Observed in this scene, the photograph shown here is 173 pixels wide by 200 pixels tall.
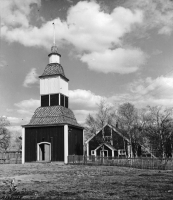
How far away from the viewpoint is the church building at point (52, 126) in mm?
32812

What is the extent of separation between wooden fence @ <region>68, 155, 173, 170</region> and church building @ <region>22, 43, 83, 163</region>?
68.8 inches

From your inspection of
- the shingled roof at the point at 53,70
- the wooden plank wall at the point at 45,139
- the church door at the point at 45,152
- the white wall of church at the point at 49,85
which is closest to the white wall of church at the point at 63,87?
the white wall of church at the point at 49,85

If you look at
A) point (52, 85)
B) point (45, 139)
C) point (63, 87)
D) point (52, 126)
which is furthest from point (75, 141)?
point (52, 85)

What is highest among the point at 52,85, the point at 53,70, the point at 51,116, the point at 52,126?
the point at 53,70

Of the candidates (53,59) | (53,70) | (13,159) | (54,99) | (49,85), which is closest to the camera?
(54,99)

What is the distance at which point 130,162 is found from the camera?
27.0m

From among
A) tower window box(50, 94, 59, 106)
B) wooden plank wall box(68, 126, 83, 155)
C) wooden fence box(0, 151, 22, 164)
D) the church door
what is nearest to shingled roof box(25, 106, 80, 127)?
tower window box(50, 94, 59, 106)

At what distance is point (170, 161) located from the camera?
23641 mm

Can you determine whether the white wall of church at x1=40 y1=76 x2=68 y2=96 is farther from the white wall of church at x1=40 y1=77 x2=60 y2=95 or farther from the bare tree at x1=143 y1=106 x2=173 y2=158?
the bare tree at x1=143 y1=106 x2=173 y2=158

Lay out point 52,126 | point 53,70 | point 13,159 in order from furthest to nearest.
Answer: point 13,159
point 53,70
point 52,126

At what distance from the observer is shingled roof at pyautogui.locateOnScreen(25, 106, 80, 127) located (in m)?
33.8

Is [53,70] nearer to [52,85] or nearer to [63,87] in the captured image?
[52,85]

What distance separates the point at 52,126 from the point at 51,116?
1545 millimetres

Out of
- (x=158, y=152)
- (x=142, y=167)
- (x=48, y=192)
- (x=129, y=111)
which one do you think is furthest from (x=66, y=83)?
(x=48, y=192)
